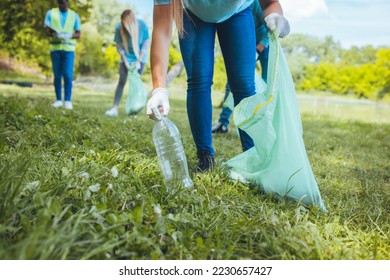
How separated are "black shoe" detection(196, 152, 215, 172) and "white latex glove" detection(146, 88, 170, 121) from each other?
18.5 inches

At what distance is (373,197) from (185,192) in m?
1.01

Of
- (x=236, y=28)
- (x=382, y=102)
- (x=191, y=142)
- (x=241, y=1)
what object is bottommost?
(x=382, y=102)

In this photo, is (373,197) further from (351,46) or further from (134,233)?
(351,46)

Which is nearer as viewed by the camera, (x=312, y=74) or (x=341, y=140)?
(x=341, y=140)

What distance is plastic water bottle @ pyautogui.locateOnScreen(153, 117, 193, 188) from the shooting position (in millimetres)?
2027

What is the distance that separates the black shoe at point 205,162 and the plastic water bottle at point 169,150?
138mm

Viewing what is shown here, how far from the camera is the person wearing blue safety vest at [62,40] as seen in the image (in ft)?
18.1

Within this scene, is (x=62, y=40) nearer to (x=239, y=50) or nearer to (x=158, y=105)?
(x=239, y=50)

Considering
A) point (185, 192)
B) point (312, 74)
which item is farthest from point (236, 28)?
A: point (312, 74)

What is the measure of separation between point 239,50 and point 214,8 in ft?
0.88

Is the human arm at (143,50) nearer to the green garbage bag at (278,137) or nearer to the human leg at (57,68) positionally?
the human leg at (57,68)

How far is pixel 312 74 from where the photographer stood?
30484mm

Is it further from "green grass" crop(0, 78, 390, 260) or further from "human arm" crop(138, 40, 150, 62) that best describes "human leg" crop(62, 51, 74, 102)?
Result: "green grass" crop(0, 78, 390, 260)

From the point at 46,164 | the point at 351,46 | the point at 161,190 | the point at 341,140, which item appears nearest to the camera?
the point at 161,190
